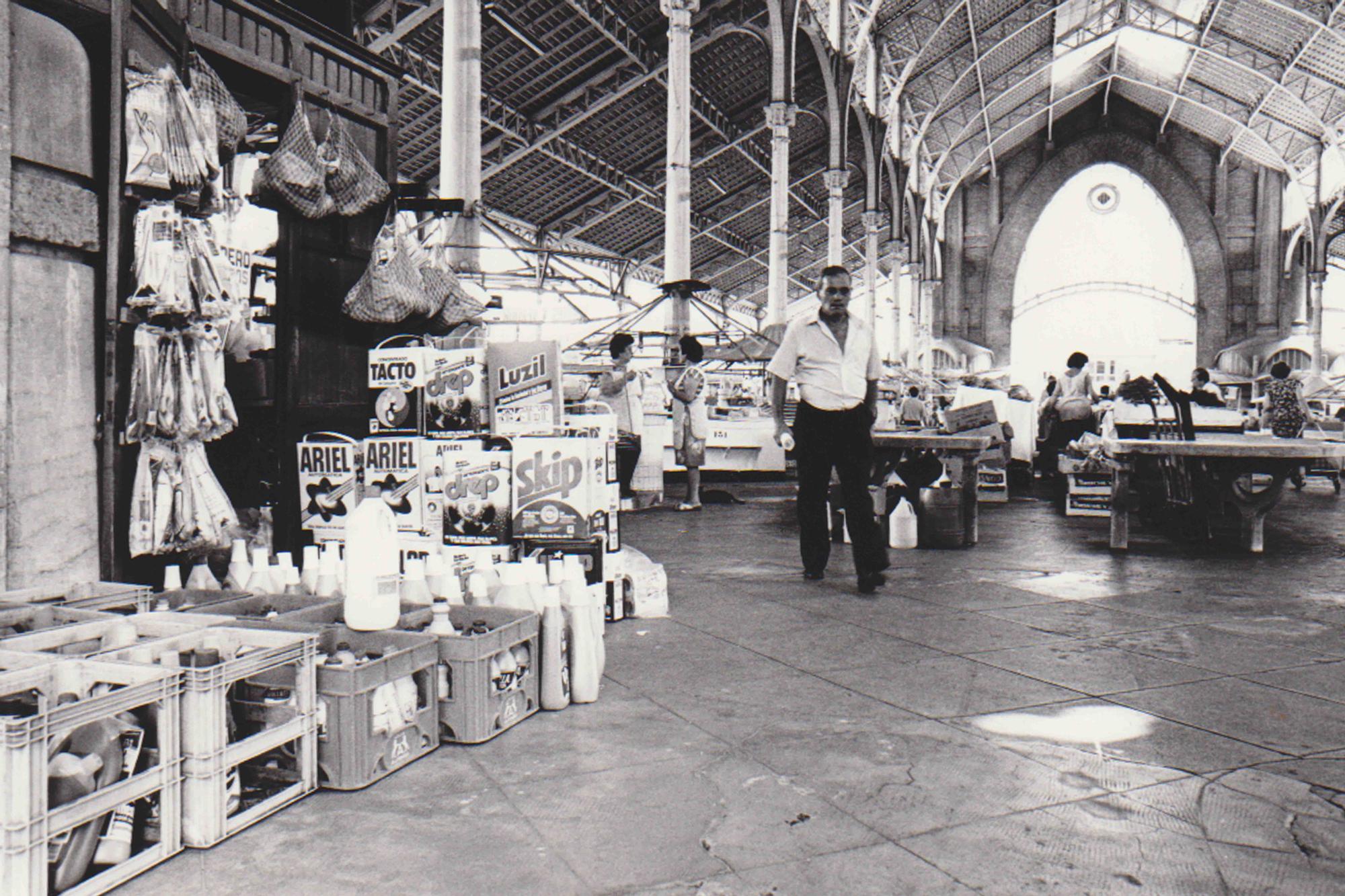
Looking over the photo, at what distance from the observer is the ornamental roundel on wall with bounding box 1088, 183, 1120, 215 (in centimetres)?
3431

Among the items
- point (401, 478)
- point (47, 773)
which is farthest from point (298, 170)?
point (47, 773)

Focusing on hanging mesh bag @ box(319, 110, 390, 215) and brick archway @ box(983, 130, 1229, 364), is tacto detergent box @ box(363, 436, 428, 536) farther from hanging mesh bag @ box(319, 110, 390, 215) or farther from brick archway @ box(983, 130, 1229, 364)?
brick archway @ box(983, 130, 1229, 364)

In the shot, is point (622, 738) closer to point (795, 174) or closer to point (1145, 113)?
point (795, 174)

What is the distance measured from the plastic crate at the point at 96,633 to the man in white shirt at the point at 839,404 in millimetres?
3376

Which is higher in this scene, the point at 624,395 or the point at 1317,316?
the point at 1317,316

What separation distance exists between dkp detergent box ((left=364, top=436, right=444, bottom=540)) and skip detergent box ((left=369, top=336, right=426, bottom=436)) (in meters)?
0.06

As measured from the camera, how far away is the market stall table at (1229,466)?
6559 mm

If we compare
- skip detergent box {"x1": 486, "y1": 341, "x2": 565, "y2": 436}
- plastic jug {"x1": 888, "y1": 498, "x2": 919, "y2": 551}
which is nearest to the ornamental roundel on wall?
plastic jug {"x1": 888, "y1": 498, "x2": 919, "y2": 551}

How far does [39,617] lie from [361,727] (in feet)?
2.89

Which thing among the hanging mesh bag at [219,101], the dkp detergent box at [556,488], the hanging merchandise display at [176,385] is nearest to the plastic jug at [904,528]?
the dkp detergent box at [556,488]

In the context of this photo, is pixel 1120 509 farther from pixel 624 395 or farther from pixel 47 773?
pixel 47 773

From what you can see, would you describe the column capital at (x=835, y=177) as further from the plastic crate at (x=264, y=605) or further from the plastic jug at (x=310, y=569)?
the plastic crate at (x=264, y=605)

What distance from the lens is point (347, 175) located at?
5.03m

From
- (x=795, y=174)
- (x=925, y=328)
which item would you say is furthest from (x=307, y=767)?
(x=925, y=328)
